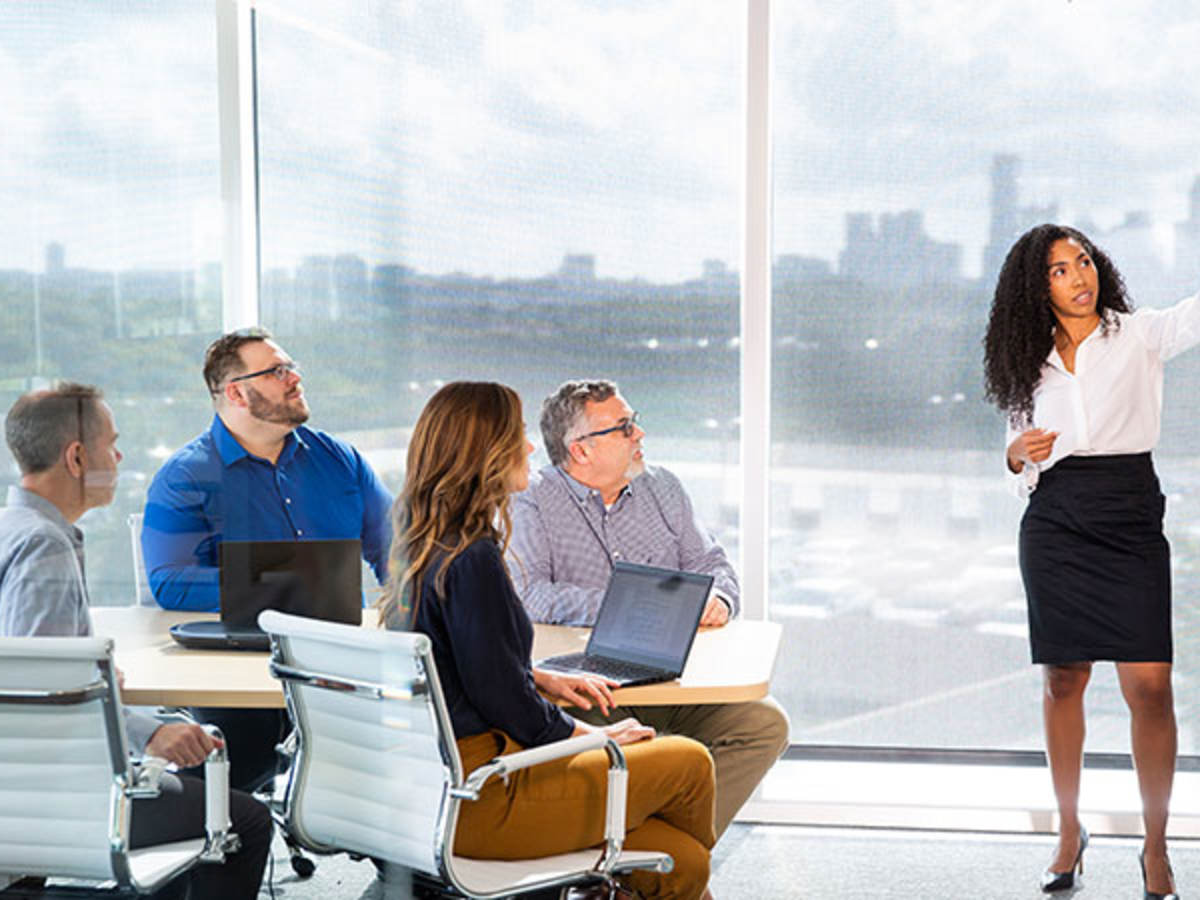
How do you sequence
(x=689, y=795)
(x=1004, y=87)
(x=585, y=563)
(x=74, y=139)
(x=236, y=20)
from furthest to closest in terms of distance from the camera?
(x=1004, y=87)
(x=585, y=563)
(x=236, y=20)
(x=74, y=139)
(x=689, y=795)

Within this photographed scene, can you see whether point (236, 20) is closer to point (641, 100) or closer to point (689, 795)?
point (641, 100)

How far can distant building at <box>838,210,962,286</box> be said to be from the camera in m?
4.18

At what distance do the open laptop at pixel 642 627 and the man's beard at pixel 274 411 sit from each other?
84cm

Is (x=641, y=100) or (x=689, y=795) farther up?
(x=641, y=100)

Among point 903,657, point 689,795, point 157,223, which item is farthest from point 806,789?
point 157,223

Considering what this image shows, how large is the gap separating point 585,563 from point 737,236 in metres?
1.21

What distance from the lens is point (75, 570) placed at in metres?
2.88

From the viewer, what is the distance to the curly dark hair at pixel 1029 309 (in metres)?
3.82

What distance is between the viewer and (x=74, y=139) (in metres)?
3.10

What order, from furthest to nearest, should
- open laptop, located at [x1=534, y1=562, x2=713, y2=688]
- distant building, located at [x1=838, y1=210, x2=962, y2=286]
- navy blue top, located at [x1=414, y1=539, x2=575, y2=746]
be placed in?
distant building, located at [x1=838, y1=210, x2=962, y2=286], open laptop, located at [x1=534, y1=562, x2=713, y2=688], navy blue top, located at [x1=414, y1=539, x2=575, y2=746]

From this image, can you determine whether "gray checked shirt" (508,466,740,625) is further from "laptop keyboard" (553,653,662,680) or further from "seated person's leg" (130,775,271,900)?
"seated person's leg" (130,775,271,900)

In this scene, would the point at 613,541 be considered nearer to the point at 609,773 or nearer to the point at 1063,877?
the point at 609,773

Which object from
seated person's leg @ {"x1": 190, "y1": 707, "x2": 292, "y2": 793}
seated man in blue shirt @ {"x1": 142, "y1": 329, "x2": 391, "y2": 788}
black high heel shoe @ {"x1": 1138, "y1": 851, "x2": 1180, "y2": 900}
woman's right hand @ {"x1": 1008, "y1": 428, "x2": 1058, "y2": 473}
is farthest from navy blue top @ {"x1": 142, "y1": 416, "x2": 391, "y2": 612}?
black high heel shoe @ {"x1": 1138, "y1": 851, "x2": 1180, "y2": 900}

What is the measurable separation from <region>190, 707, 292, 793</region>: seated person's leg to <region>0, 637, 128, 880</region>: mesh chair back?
1.66ft
